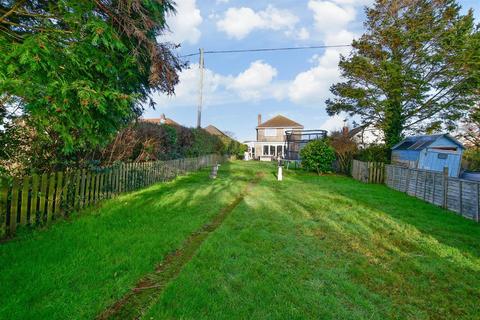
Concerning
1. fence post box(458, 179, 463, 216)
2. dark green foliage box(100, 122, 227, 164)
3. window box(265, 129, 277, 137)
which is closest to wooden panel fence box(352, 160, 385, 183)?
fence post box(458, 179, 463, 216)

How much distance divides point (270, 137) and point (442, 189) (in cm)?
3898

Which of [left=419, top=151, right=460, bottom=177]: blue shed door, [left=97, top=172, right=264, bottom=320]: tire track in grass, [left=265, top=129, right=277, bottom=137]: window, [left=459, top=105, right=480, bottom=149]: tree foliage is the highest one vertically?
[left=265, top=129, right=277, bottom=137]: window

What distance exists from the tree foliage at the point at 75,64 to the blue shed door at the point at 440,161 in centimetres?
1561

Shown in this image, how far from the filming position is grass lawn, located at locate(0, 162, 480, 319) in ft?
8.91

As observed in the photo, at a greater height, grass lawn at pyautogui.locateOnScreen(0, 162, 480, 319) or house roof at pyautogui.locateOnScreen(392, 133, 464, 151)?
house roof at pyautogui.locateOnScreen(392, 133, 464, 151)

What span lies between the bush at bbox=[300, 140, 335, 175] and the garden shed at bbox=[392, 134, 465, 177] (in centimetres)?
447

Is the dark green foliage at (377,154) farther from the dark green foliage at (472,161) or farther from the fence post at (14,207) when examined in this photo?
the fence post at (14,207)

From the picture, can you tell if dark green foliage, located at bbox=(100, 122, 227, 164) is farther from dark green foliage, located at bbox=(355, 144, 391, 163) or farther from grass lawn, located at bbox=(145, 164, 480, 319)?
dark green foliage, located at bbox=(355, 144, 391, 163)

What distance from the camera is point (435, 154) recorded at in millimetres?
14430

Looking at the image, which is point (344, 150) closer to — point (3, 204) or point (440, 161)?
point (440, 161)

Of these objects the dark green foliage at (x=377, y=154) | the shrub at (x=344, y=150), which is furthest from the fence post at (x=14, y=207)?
the shrub at (x=344, y=150)

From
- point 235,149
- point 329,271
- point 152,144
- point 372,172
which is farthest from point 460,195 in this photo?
point 235,149

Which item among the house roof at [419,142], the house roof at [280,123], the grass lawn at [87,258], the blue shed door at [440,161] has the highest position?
the house roof at [280,123]

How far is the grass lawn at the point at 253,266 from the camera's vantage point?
271cm
